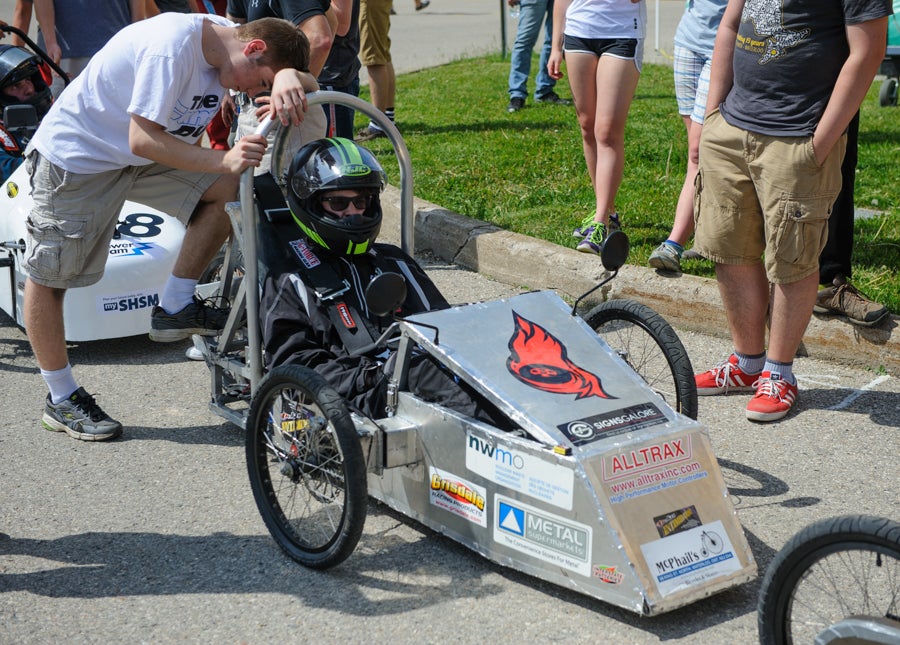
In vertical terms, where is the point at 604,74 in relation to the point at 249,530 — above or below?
above

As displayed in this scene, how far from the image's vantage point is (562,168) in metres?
7.44

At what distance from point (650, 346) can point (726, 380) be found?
26.7 inches

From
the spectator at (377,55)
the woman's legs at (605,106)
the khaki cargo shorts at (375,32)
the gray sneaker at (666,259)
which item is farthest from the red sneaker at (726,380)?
the khaki cargo shorts at (375,32)

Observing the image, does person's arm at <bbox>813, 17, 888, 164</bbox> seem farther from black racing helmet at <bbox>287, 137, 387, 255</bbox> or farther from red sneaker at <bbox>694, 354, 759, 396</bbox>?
black racing helmet at <bbox>287, 137, 387, 255</bbox>

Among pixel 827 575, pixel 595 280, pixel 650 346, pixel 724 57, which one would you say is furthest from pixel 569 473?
pixel 595 280

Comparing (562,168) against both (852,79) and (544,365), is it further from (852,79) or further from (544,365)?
(544,365)

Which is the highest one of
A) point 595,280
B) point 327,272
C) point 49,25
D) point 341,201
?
point 49,25

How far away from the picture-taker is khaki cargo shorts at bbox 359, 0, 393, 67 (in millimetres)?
8344

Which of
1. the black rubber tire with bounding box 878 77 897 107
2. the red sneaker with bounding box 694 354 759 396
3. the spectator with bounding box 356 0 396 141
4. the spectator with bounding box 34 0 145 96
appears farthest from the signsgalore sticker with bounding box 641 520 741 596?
the black rubber tire with bounding box 878 77 897 107

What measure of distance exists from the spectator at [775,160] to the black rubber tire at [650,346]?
0.49m

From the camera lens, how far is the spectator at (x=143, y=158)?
3672mm

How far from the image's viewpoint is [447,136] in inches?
344

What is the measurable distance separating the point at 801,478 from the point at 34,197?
2.90 meters

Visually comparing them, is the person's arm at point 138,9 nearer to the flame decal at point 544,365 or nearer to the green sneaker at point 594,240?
the green sneaker at point 594,240
